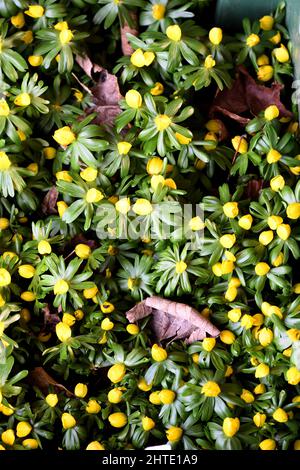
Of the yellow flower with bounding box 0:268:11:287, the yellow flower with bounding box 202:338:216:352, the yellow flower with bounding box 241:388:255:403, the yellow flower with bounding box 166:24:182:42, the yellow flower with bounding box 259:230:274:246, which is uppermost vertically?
the yellow flower with bounding box 166:24:182:42

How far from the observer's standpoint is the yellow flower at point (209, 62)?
1814 millimetres

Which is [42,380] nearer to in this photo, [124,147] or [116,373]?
[116,373]

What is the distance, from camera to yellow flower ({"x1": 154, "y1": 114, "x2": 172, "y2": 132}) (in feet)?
→ 5.70

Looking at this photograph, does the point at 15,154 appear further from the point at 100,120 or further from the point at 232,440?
the point at 232,440

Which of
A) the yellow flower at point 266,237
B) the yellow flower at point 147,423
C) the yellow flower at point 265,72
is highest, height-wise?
the yellow flower at point 265,72

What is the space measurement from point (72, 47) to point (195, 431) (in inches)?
39.7

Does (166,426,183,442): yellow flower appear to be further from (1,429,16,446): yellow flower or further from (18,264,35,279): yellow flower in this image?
(18,264,35,279): yellow flower

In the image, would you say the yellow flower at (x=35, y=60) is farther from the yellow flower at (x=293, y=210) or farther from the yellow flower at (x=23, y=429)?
the yellow flower at (x=23, y=429)

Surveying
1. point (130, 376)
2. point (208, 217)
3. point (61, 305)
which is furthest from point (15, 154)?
point (130, 376)

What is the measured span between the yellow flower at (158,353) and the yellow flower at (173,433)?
0.52ft

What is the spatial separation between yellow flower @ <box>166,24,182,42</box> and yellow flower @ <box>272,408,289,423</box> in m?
0.94

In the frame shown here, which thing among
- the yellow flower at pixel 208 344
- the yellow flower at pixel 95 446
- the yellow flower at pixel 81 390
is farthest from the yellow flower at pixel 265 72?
the yellow flower at pixel 95 446

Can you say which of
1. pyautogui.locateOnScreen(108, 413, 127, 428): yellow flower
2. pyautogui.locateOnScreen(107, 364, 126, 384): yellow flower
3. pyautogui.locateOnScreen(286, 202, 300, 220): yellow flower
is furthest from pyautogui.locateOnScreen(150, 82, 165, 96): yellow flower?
pyautogui.locateOnScreen(108, 413, 127, 428): yellow flower

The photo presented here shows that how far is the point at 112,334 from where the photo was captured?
1770mm
